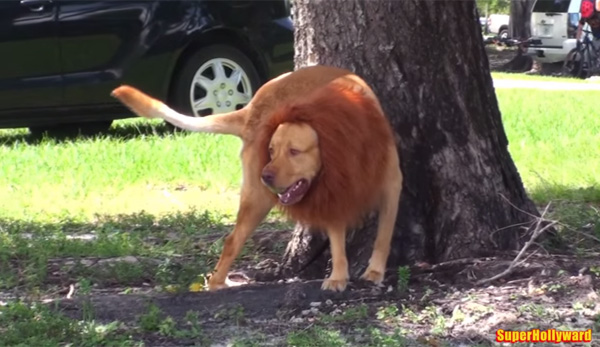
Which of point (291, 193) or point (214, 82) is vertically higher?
point (291, 193)

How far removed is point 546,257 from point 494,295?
0.57 m

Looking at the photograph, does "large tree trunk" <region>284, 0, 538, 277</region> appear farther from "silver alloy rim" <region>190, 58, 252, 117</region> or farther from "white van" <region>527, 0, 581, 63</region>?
"white van" <region>527, 0, 581, 63</region>

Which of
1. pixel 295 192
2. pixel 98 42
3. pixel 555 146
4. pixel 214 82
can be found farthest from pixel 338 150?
pixel 214 82

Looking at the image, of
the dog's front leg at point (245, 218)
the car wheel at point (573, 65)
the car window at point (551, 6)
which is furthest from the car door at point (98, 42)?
the car window at point (551, 6)

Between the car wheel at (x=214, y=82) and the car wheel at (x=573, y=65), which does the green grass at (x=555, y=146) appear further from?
the car wheel at (x=573, y=65)

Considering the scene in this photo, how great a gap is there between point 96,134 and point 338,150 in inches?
218

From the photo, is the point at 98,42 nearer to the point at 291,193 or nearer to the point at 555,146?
the point at 555,146

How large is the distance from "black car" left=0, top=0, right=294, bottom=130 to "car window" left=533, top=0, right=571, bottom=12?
12.3 metres

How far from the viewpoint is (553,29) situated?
20.4m

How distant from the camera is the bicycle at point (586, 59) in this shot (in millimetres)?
19091

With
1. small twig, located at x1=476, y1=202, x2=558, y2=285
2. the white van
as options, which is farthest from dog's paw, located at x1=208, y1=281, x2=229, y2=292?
the white van

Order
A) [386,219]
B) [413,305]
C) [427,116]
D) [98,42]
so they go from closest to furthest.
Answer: [413,305] < [386,219] < [427,116] < [98,42]

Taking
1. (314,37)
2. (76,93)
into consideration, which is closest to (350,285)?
(314,37)

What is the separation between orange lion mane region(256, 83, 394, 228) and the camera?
4.17m
